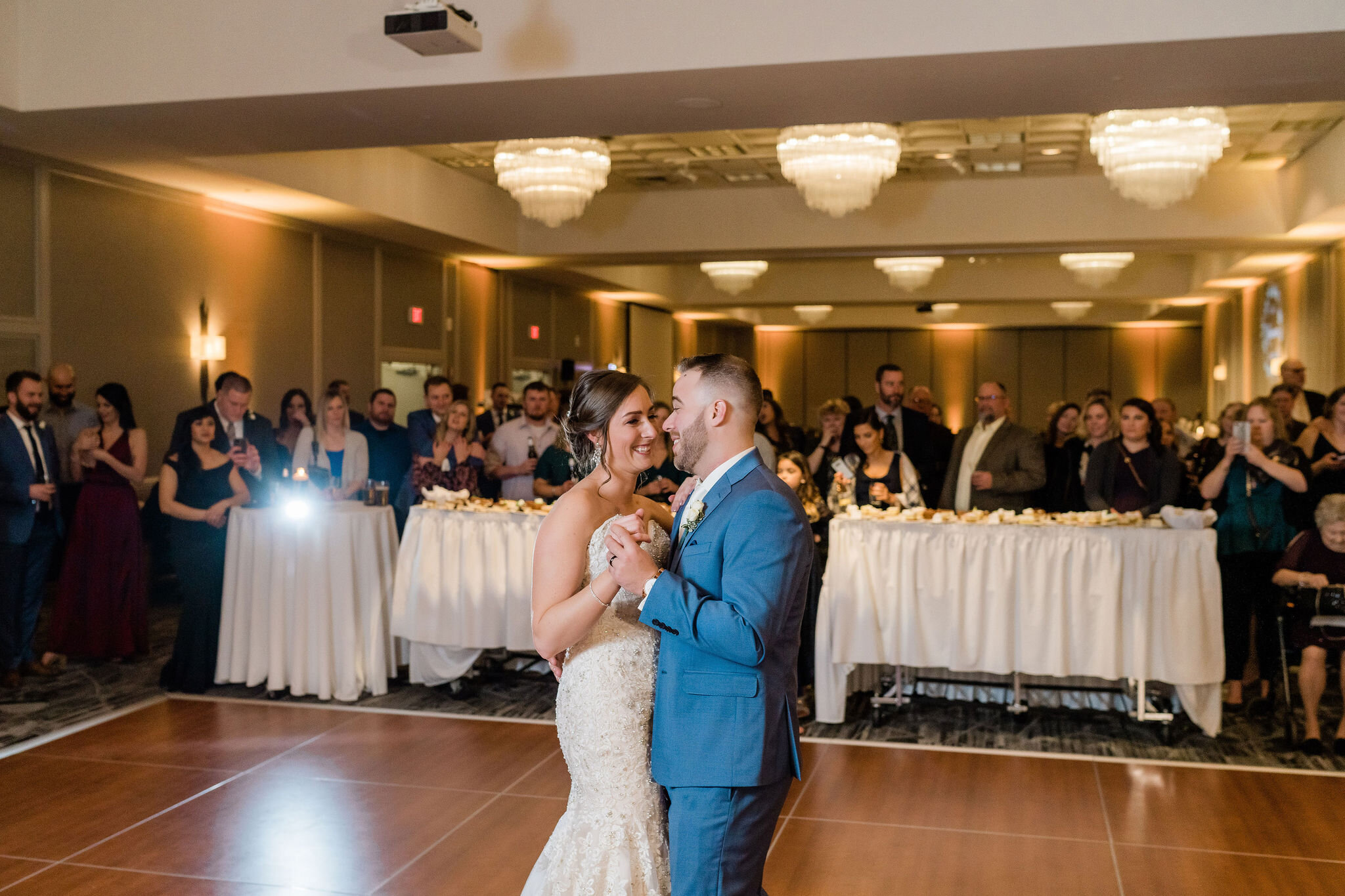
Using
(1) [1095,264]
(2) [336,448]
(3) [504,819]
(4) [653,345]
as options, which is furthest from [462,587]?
(4) [653,345]

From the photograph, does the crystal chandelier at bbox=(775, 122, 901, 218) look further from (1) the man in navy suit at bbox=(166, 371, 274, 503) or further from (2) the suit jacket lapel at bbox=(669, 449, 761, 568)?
(2) the suit jacket lapel at bbox=(669, 449, 761, 568)

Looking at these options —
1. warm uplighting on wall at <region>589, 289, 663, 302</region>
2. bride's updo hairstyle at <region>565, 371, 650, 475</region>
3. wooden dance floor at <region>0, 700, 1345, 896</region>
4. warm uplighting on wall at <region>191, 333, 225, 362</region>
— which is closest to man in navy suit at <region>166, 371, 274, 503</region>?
wooden dance floor at <region>0, 700, 1345, 896</region>

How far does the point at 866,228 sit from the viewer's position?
11445mm

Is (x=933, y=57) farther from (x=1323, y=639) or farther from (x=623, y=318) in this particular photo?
(x=623, y=318)

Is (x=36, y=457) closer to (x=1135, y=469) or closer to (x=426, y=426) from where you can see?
(x=426, y=426)

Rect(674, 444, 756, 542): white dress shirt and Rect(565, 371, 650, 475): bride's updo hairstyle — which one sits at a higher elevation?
Rect(565, 371, 650, 475): bride's updo hairstyle

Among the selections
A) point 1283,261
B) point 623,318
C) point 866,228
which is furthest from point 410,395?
point 1283,261

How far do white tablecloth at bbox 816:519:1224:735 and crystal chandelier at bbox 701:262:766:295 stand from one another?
8.09 m

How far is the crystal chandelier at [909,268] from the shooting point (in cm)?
1326

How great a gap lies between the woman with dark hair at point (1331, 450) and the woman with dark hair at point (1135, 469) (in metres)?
0.73

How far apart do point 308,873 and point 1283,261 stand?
12.7 metres

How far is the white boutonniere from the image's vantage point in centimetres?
227

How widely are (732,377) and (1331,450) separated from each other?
18.4 feet

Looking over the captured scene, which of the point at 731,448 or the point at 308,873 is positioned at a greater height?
the point at 731,448
